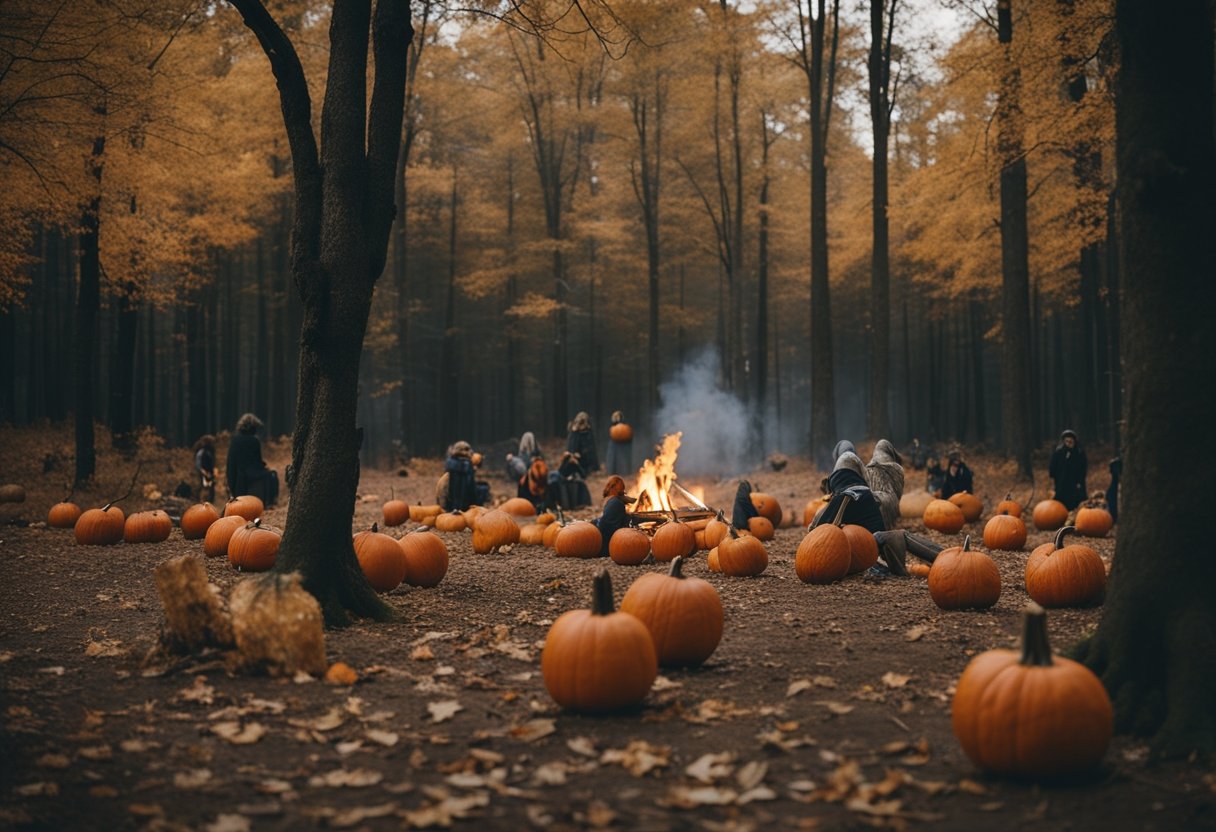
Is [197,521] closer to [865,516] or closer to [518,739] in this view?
[865,516]

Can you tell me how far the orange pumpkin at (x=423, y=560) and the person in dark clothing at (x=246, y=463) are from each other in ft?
19.9

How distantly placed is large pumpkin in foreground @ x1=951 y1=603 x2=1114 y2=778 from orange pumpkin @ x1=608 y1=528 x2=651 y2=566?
6486mm

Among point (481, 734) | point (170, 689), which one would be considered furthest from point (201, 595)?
point (481, 734)

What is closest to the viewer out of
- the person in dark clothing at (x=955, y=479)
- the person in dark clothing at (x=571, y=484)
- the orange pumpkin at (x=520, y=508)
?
the orange pumpkin at (x=520, y=508)

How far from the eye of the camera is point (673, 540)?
10.1 metres

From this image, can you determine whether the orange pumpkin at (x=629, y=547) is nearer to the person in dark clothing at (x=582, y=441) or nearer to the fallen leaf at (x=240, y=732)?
the fallen leaf at (x=240, y=732)

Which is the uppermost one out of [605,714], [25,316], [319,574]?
[25,316]

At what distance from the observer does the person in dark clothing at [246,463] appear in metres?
13.4

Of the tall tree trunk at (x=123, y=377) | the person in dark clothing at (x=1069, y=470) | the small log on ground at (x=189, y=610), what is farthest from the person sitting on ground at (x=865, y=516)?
the tall tree trunk at (x=123, y=377)

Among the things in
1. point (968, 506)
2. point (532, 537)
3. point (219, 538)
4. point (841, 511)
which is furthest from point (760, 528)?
point (219, 538)

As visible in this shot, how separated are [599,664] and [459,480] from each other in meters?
11.8

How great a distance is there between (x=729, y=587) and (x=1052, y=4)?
422 inches

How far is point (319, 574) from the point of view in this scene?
Answer: 6672 millimetres

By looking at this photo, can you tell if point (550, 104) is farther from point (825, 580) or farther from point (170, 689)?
point (170, 689)
